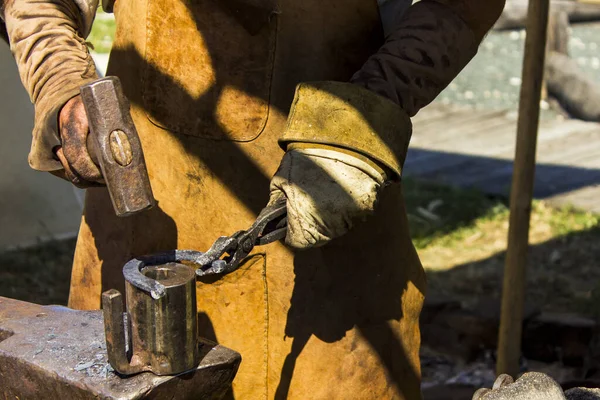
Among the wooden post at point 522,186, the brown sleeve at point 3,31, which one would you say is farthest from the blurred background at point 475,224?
the brown sleeve at point 3,31

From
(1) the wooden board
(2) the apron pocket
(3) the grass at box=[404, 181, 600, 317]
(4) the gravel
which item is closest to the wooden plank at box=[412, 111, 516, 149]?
(1) the wooden board

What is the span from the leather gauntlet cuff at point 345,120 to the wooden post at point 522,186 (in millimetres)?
1411

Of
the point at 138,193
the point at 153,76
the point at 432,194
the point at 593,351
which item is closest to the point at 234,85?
the point at 153,76

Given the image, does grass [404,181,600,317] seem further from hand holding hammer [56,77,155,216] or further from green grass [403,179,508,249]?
hand holding hammer [56,77,155,216]

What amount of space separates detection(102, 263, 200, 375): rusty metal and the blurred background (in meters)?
2.31

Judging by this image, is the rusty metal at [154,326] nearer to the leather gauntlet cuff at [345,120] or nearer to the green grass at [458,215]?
the leather gauntlet cuff at [345,120]

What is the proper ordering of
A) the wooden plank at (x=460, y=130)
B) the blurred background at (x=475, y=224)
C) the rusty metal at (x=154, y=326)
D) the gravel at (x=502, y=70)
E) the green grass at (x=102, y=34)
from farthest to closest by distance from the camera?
Result: the gravel at (x=502, y=70), the green grass at (x=102, y=34), the wooden plank at (x=460, y=130), the blurred background at (x=475, y=224), the rusty metal at (x=154, y=326)

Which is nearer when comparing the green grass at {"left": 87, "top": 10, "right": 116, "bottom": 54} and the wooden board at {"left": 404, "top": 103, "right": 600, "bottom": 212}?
the wooden board at {"left": 404, "top": 103, "right": 600, "bottom": 212}

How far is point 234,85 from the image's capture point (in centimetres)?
228

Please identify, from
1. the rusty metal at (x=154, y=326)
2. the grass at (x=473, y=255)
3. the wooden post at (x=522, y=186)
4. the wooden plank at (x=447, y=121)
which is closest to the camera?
the rusty metal at (x=154, y=326)

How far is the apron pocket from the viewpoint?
7.44 feet

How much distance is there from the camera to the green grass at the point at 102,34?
9006 mm

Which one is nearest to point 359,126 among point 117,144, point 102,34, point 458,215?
point 117,144

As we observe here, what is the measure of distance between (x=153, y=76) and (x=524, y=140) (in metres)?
1.58
